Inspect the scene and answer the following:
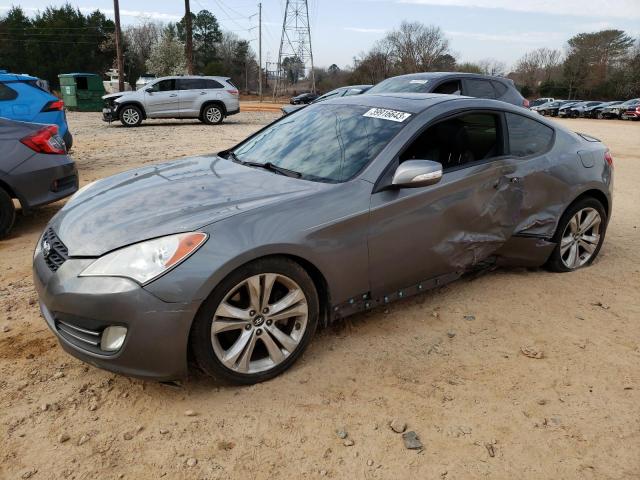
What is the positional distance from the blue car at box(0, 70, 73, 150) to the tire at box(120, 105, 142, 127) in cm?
989

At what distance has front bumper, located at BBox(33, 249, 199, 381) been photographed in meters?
2.39

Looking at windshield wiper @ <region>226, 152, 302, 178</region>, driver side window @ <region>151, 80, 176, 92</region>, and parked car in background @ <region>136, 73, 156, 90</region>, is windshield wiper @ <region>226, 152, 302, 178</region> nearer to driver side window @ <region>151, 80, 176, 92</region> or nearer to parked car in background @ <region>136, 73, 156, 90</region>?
driver side window @ <region>151, 80, 176, 92</region>

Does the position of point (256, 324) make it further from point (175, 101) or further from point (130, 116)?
point (175, 101)

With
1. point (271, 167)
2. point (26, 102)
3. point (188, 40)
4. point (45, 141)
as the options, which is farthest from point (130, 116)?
point (271, 167)

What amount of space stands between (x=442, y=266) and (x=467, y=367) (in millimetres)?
740

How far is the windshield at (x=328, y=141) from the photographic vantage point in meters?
3.24

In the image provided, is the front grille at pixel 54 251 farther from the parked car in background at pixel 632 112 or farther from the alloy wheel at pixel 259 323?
the parked car in background at pixel 632 112

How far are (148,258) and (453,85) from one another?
7.64 meters

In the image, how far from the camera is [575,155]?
4.25 meters

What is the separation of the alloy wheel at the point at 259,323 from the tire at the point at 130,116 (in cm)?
1702

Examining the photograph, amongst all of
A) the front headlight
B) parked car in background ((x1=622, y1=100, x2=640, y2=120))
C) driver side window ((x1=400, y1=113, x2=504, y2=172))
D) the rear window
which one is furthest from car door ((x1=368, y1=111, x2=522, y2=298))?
parked car in background ((x1=622, y1=100, x2=640, y2=120))

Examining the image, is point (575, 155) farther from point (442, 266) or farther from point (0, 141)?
point (0, 141)

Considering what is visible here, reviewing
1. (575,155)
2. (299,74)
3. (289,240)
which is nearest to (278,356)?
(289,240)

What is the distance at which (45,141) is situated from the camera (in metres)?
5.43
